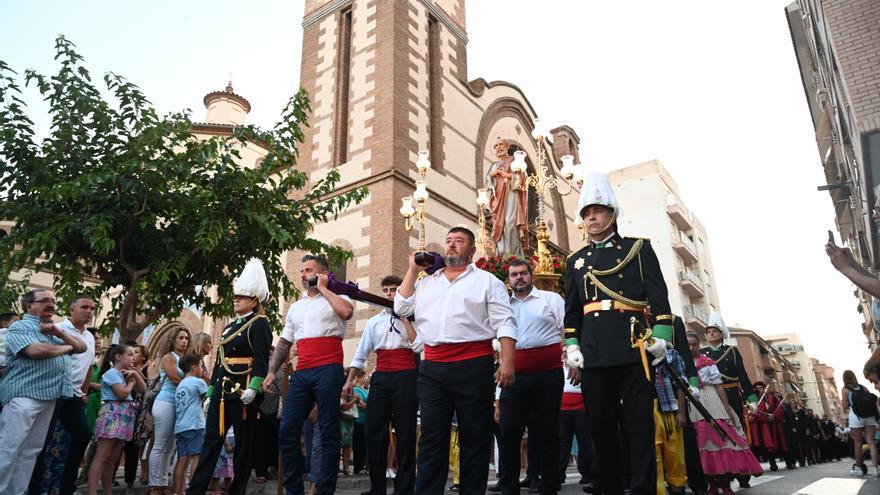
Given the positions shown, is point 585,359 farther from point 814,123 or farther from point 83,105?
point 814,123

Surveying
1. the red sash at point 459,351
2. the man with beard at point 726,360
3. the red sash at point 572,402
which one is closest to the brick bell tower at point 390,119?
the red sash at point 572,402

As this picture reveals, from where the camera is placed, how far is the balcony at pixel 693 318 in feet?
140

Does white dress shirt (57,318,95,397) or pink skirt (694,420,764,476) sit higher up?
white dress shirt (57,318,95,397)

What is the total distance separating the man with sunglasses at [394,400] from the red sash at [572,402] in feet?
7.44

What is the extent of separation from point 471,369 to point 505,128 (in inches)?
718

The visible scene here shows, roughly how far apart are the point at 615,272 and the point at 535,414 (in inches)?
63.9

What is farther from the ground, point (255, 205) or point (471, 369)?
point (255, 205)

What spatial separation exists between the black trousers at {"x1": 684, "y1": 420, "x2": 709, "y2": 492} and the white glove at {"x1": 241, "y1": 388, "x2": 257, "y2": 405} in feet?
14.2

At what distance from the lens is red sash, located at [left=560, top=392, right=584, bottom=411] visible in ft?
22.7

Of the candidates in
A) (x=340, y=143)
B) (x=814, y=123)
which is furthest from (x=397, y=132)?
(x=814, y=123)

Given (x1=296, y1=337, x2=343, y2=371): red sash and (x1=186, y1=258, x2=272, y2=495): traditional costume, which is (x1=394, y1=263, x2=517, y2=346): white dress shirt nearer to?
(x1=296, y1=337, x2=343, y2=371): red sash

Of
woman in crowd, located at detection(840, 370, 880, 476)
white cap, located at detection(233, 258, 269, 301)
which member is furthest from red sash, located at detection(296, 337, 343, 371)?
woman in crowd, located at detection(840, 370, 880, 476)

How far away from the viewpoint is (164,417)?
20.2 feet

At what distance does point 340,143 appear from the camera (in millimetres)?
16859
